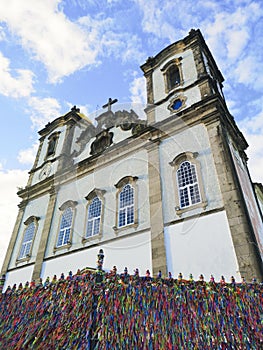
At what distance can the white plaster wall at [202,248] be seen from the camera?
8.01 metres

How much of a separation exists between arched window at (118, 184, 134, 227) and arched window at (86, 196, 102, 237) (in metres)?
1.40

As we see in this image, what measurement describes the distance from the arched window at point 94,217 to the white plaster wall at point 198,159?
Answer: 150 inches

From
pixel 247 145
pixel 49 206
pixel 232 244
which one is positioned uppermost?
pixel 247 145

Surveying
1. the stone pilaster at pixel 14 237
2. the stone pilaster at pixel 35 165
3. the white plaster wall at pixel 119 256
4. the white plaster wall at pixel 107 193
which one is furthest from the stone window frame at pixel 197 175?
the stone pilaster at pixel 35 165

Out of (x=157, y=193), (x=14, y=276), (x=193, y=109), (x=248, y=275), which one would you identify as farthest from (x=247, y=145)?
(x=14, y=276)

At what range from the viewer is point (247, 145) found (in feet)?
47.1

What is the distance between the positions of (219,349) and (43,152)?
19.4 m

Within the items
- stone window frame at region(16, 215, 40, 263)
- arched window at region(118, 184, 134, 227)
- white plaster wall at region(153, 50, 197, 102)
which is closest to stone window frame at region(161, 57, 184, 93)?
white plaster wall at region(153, 50, 197, 102)

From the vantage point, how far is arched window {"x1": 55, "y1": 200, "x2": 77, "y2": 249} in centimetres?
1348

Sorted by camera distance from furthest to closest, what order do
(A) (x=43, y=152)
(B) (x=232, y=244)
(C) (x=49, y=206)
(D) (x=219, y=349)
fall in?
(A) (x=43, y=152)
(C) (x=49, y=206)
(B) (x=232, y=244)
(D) (x=219, y=349)

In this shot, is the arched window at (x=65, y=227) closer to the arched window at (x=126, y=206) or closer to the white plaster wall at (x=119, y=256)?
the white plaster wall at (x=119, y=256)

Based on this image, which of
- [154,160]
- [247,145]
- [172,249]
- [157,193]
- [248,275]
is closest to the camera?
[248,275]

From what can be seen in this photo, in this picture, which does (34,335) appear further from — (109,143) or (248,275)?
(109,143)

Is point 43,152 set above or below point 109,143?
above
